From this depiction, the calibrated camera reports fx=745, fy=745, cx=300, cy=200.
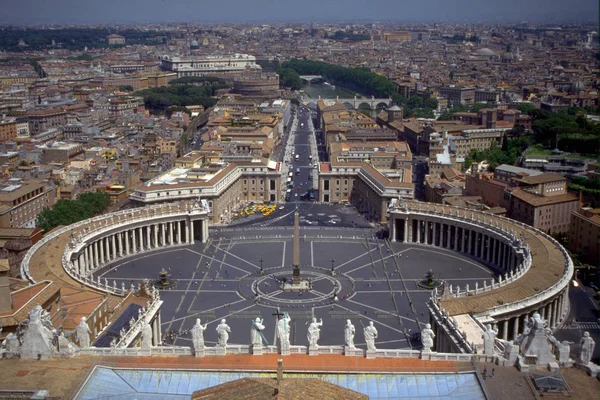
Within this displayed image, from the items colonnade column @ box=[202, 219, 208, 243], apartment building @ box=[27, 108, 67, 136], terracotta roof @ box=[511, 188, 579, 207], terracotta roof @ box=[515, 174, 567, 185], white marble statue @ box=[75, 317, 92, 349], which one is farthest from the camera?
apartment building @ box=[27, 108, 67, 136]

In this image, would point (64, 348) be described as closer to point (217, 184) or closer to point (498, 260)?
point (498, 260)

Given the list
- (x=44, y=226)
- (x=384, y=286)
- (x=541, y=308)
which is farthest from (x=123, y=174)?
(x=541, y=308)

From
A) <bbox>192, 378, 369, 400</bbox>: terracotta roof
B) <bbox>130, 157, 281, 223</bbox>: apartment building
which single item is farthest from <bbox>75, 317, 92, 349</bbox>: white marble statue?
<bbox>130, 157, 281, 223</bbox>: apartment building

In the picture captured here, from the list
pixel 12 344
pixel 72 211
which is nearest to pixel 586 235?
pixel 72 211

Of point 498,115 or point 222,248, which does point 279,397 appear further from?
point 498,115

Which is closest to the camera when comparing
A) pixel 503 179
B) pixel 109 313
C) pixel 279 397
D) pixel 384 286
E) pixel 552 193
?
pixel 279 397

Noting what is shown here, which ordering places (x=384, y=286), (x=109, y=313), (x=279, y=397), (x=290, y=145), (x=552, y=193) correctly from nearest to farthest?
1. (x=279, y=397)
2. (x=109, y=313)
3. (x=384, y=286)
4. (x=552, y=193)
5. (x=290, y=145)

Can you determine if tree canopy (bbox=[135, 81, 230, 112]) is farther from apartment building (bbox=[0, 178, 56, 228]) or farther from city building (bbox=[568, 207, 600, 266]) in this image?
city building (bbox=[568, 207, 600, 266])
